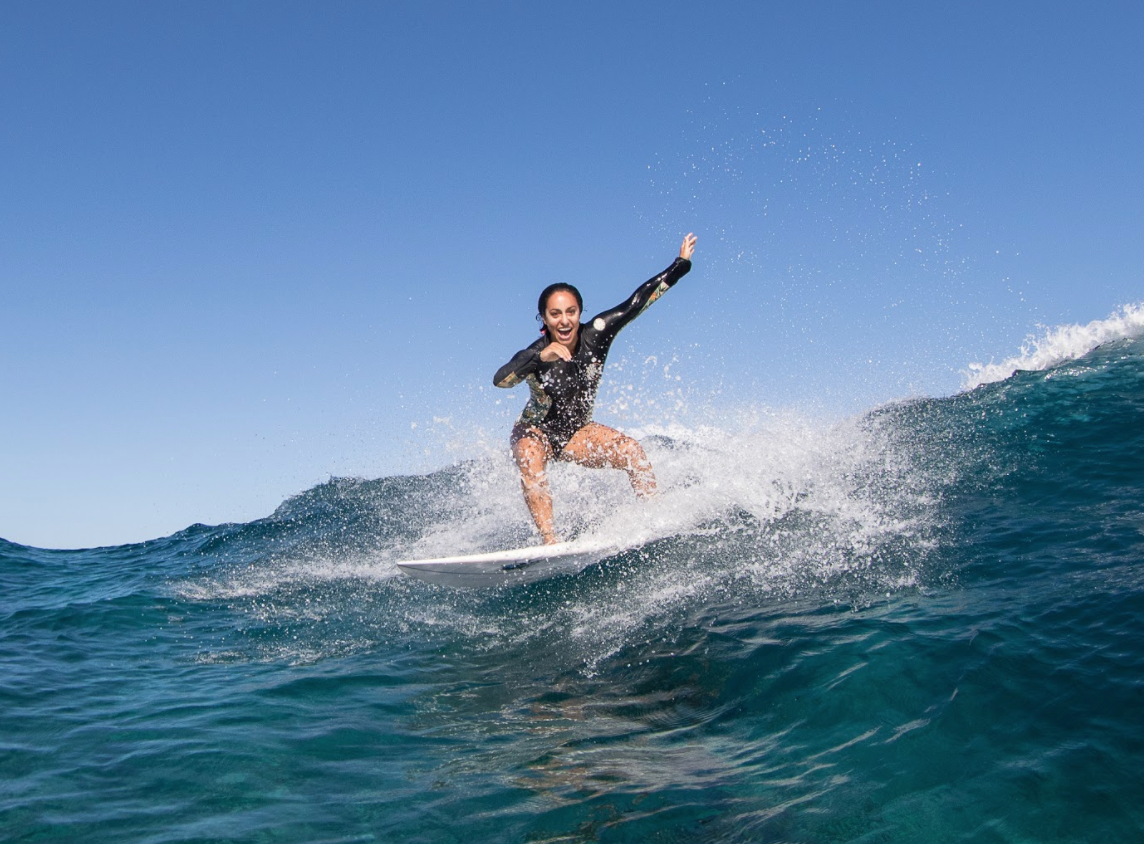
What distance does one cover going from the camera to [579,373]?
7.93 meters

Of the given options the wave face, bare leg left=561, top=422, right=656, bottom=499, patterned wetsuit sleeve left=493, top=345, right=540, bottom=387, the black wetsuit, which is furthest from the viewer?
bare leg left=561, top=422, right=656, bottom=499

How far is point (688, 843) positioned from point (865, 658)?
1.90m

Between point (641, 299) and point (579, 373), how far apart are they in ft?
3.49

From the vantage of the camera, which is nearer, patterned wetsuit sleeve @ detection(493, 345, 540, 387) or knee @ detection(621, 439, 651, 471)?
patterned wetsuit sleeve @ detection(493, 345, 540, 387)

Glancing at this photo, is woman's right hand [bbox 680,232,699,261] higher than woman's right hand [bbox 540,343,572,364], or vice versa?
woman's right hand [bbox 680,232,699,261]

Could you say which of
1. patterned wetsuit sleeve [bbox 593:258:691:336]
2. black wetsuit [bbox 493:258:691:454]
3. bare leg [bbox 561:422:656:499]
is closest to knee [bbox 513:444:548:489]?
black wetsuit [bbox 493:258:691:454]

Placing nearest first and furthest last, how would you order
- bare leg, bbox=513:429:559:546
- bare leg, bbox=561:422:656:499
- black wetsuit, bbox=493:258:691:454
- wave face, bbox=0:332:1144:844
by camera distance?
wave face, bbox=0:332:1144:844, bare leg, bbox=513:429:559:546, black wetsuit, bbox=493:258:691:454, bare leg, bbox=561:422:656:499

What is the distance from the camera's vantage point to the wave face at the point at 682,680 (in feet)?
11.1

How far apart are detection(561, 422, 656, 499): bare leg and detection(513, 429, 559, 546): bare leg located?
0.38m

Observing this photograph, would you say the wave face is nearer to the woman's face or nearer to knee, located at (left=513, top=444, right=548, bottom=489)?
knee, located at (left=513, top=444, right=548, bottom=489)

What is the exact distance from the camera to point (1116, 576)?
5055 millimetres

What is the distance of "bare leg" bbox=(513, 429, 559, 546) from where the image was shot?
25.2ft

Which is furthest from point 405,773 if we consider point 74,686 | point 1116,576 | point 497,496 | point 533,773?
point 497,496

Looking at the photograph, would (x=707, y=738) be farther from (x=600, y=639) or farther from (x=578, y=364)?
(x=578, y=364)
